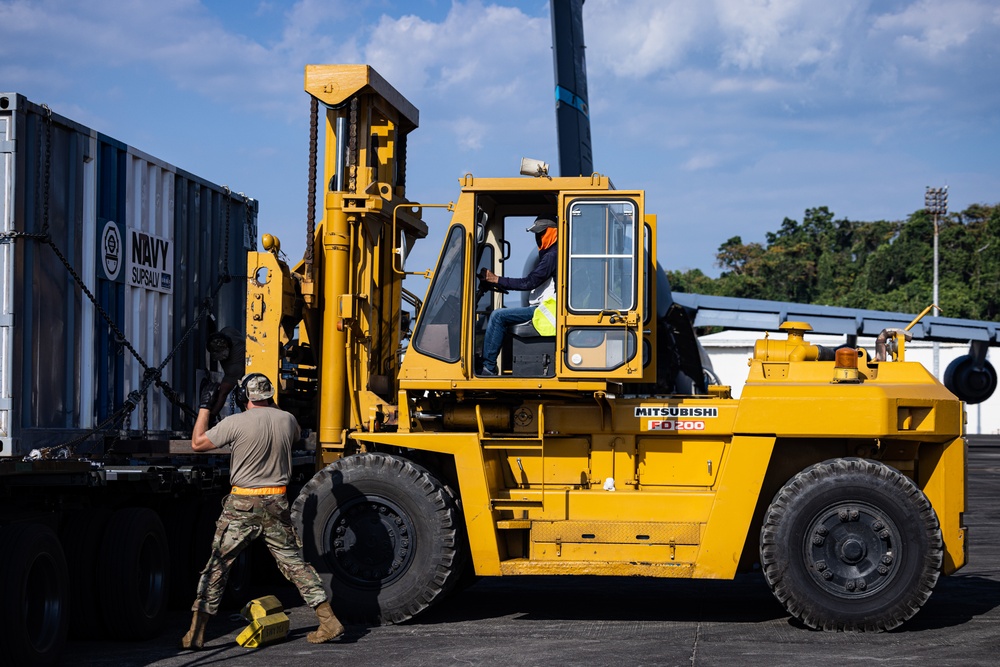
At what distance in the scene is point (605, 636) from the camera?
28.1 feet

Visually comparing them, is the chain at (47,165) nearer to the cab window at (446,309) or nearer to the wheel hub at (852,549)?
the cab window at (446,309)

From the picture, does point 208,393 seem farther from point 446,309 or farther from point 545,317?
point 545,317

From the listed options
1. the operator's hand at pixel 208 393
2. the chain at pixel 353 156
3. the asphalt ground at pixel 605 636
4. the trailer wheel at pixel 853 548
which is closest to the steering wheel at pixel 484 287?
the chain at pixel 353 156

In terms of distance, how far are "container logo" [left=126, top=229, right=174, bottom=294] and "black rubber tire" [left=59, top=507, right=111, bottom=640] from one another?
2.07 m

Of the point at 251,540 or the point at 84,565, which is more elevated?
the point at 251,540

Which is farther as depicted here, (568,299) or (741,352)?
(741,352)

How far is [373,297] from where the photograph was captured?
9.88 meters

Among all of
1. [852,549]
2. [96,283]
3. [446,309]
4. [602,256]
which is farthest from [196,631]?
[852,549]

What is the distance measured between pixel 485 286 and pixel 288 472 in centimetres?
212

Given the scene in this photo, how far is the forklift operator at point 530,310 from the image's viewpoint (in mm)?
9086

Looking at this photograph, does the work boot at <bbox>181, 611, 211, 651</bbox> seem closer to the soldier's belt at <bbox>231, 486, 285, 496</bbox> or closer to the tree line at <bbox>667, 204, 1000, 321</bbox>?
the soldier's belt at <bbox>231, 486, 285, 496</bbox>

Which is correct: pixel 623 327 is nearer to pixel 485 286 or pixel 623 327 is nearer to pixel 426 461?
pixel 485 286

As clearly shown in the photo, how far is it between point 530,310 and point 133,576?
3.42 meters

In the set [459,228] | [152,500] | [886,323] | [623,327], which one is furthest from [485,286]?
[886,323]
